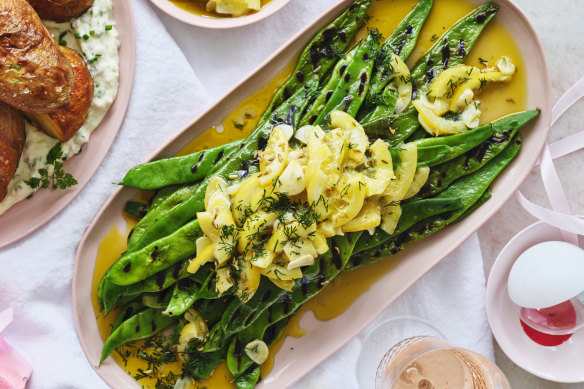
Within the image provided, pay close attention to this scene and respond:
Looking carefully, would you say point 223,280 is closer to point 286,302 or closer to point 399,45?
point 286,302

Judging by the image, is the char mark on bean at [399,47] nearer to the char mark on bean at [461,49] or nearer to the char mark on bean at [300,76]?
the char mark on bean at [461,49]

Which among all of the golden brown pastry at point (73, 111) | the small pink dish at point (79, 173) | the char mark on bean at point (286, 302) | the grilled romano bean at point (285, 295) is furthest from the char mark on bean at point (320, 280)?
the golden brown pastry at point (73, 111)

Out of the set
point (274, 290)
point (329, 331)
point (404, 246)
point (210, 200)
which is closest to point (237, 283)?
point (274, 290)

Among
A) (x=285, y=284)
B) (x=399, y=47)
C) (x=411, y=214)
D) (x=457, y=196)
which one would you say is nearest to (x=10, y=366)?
(x=285, y=284)

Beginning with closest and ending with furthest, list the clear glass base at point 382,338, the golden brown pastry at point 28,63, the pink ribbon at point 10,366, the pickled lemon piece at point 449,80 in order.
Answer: the golden brown pastry at point 28,63 < the pickled lemon piece at point 449,80 < the pink ribbon at point 10,366 < the clear glass base at point 382,338

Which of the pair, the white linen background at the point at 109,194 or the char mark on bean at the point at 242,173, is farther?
the white linen background at the point at 109,194

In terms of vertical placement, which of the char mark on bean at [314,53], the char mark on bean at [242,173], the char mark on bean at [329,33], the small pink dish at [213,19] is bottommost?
the char mark on bean at [242,173]

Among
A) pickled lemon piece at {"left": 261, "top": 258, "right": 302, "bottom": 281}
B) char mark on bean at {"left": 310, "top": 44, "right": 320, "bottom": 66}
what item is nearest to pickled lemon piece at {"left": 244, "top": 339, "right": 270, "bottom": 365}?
pickled lemon piece at {"left": 261, "top": 258, "right": 302, "bottom": 281}
